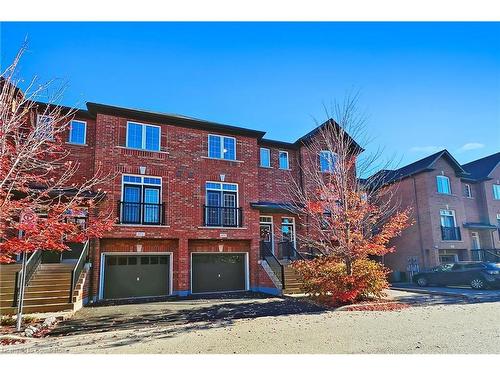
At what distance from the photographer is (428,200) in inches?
917

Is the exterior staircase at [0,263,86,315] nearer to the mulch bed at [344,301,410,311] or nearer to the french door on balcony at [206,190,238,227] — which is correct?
the french door on balcony at [206,190,238,227]

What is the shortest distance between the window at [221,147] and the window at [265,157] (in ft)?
6.90

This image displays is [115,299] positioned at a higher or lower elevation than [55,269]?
lower

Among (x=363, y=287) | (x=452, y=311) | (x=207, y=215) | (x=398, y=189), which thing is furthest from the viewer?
(x=398, y=189)

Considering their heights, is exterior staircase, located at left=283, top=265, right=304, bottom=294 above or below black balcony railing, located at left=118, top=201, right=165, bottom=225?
below

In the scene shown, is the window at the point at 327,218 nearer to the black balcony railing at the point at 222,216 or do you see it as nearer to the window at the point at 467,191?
the black balcony railing at the point at 222,216

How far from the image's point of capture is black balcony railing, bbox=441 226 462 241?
76.1 feet

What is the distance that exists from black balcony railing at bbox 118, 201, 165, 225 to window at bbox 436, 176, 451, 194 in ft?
64.4

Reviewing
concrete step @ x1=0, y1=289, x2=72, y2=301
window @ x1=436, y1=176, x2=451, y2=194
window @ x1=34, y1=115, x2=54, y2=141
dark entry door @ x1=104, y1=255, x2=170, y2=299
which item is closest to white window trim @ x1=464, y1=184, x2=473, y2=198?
window @ x1=436, y1=176, x2=451, y2=194

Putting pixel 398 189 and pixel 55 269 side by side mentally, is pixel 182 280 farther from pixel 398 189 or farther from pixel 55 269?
pixel 398 189

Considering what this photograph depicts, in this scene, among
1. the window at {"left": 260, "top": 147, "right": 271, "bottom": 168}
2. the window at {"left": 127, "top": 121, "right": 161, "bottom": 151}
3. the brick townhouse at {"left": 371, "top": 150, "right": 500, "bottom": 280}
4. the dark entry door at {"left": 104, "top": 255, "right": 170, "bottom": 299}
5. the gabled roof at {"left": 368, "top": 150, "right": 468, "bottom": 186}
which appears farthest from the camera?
the gabled roof at {"left": 368, "top": 150, "right": 468, "bottom": 186}

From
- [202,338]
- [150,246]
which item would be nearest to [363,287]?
[202,338]

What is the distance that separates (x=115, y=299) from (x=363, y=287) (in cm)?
998

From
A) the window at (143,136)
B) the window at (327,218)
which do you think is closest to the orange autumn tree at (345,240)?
the window at (327,218)
